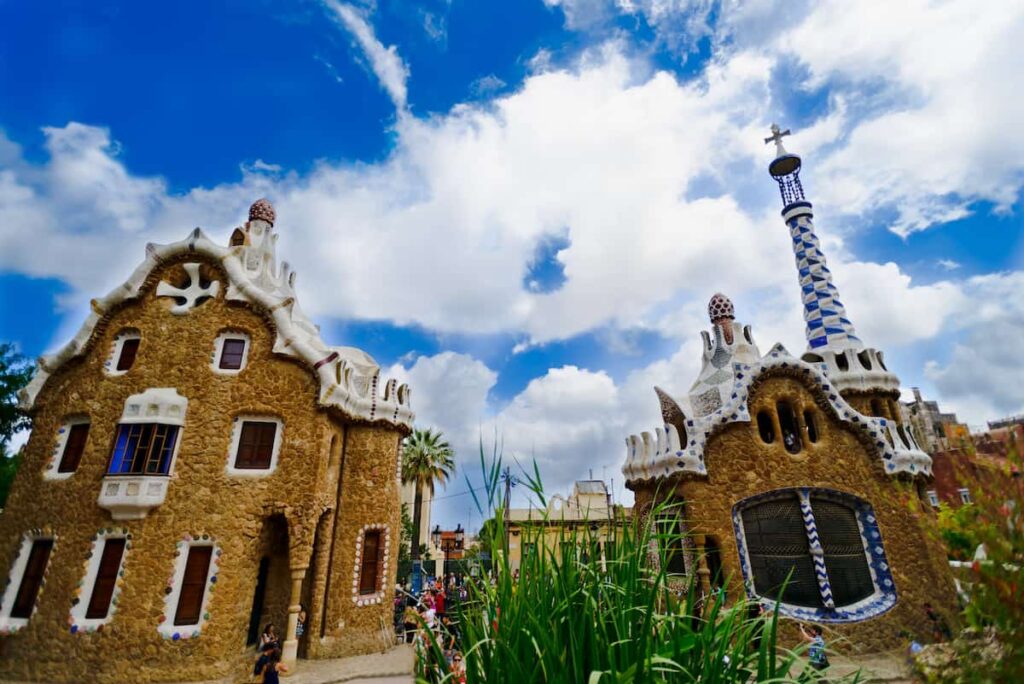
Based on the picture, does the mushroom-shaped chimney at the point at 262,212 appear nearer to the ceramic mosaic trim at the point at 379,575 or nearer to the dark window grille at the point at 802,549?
the ceramic mosaic trim at the point at 379,575

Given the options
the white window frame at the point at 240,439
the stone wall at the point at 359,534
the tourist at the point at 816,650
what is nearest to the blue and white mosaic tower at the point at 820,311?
the tourist at the point at 816,650

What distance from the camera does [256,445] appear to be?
1212 centimetres

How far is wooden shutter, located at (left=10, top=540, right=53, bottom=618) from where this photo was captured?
11.0 meters

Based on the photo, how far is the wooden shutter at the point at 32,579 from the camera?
36.2ft

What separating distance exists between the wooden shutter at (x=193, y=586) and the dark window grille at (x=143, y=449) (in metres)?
1.90

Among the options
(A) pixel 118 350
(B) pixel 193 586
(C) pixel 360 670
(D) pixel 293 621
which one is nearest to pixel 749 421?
(C) pixel 360 670

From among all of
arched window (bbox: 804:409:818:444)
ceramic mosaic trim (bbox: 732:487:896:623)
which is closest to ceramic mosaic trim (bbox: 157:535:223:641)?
ceramic mosaic trim (bbox: 732:487:896:623)

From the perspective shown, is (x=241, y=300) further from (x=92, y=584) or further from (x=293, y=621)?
(x=293, y=621)

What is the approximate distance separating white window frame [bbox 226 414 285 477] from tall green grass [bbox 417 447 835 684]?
10268mm

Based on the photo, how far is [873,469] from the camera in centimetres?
1304

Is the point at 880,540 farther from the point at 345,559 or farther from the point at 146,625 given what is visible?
the point at 146,625

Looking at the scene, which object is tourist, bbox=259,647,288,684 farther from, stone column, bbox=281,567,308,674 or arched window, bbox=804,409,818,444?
arched window, bbox=804,409,818,444

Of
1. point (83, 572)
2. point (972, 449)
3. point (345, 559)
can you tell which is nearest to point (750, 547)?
point (345, 559)

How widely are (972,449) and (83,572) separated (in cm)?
1416
